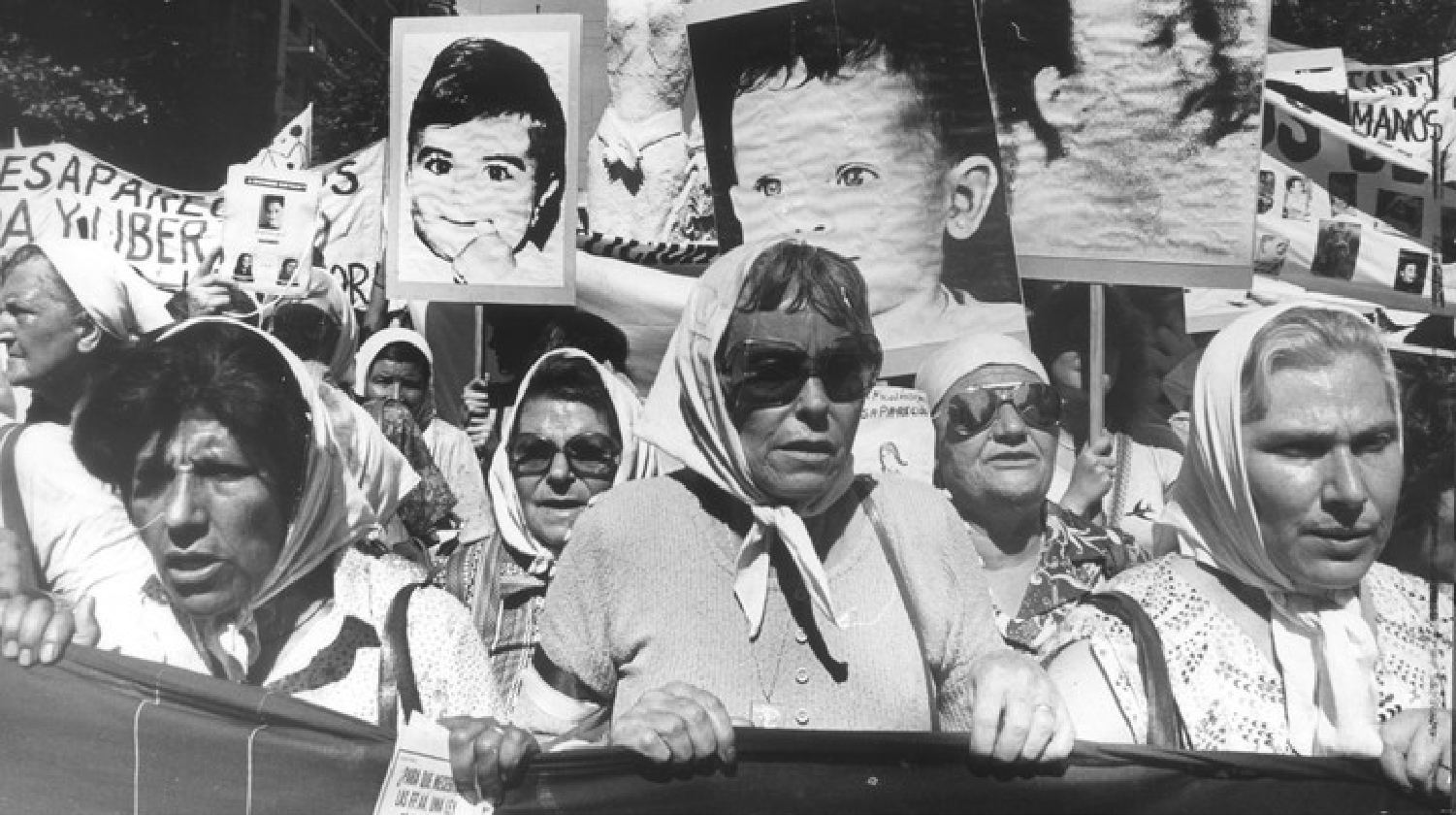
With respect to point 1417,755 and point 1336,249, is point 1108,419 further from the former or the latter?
point 1417,755

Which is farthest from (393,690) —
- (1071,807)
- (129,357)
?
(1071,807)

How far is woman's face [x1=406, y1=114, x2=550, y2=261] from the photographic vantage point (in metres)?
3.13

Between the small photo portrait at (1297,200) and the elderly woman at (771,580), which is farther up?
the small photo portrait at (1297,200)

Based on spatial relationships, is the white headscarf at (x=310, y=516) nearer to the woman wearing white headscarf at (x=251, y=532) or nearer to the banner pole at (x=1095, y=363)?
the woman wearing white headscarf at (x=251, y=532)

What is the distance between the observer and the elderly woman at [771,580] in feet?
9.28

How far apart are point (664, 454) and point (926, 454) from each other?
535mm

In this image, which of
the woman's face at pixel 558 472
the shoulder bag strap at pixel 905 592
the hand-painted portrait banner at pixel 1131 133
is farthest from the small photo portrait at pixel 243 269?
the hand-painted portrait banner at pixel 1131 133

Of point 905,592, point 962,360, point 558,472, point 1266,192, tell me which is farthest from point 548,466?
point 1266,192

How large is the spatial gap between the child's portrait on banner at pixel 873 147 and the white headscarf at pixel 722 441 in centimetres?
22

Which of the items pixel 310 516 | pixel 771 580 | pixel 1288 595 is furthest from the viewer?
pixel 310 516

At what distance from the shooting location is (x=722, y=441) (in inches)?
112

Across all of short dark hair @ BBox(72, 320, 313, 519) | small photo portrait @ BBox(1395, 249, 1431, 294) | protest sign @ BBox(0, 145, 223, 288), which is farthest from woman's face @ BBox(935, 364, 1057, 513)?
protest sign @ BBox(0, 145, 223, 288)

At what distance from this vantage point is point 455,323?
314 centimetres

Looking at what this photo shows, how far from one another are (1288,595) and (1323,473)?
263 mm
